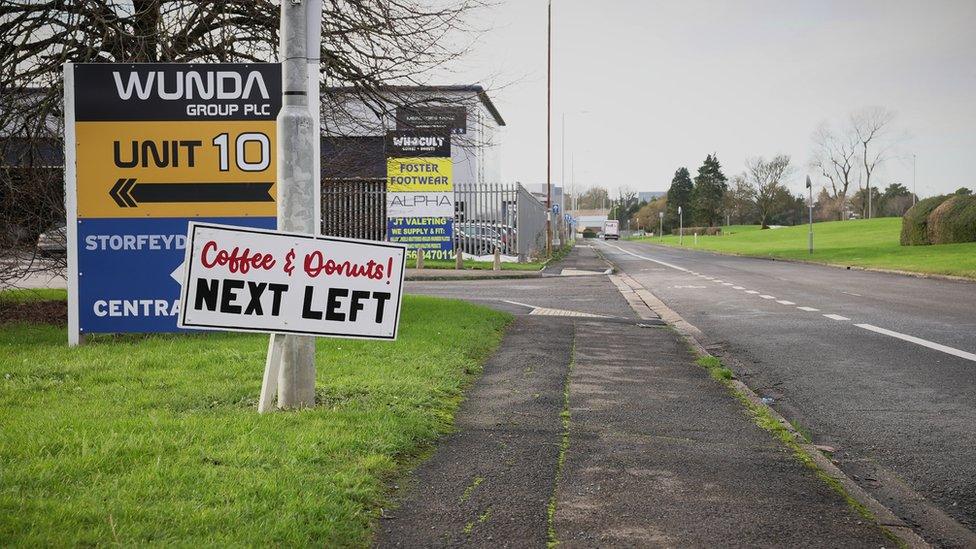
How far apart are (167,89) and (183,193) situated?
112cm

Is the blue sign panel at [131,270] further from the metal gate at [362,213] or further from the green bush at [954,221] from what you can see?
the green bush at [954,221]

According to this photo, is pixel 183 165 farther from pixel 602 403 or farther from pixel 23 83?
pixel 602 403

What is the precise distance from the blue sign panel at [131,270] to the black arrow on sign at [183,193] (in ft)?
0.69

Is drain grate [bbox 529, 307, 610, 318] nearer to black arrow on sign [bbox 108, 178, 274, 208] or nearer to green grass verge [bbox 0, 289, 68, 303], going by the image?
black arrow on sign [bbox 108, 178, 274, 208]

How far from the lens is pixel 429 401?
255 inches

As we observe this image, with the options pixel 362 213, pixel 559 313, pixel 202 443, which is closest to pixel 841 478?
pixel 202 443

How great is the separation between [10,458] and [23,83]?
25.2 feet

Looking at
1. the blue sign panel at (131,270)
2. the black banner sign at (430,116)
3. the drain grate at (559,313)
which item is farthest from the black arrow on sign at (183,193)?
the drain grate at (559,313)

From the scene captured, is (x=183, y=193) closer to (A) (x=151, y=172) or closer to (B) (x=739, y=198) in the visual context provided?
(A) (x=151, y=172)

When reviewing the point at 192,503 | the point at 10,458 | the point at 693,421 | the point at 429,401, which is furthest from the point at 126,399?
the point at 693,421

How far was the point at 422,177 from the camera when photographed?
31734 millimetres

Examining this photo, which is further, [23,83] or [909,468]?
[23,83]

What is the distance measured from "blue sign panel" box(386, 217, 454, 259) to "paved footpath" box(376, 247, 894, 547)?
2367cm

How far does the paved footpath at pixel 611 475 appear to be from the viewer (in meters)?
3.87
